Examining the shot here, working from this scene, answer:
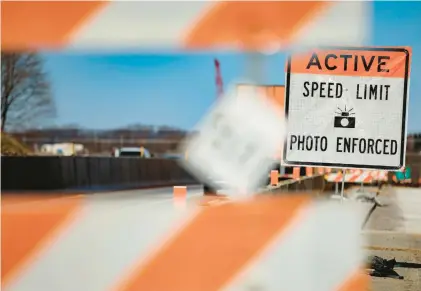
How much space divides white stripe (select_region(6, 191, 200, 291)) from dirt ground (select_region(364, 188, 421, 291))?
2.90 meters

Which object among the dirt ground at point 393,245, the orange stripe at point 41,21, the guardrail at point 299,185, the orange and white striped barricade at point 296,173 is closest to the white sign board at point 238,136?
→ the guardrail at point 299,185

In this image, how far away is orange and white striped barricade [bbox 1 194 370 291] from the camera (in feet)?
8.45

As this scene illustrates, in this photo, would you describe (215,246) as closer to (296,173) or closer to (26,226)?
(26,226)

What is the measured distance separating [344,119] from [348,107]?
48mm

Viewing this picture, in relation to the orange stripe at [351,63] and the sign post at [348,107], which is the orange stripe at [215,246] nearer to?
the sign post at [348,107]

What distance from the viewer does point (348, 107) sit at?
2.53 m

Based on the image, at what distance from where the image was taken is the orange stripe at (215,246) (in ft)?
8.38

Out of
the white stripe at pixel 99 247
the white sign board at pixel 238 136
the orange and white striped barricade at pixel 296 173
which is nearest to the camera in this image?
the white sign board at pixel 238 136

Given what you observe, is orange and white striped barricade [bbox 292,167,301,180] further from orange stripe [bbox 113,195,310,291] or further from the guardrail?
orange stripe [bbox 113,195,310,291]

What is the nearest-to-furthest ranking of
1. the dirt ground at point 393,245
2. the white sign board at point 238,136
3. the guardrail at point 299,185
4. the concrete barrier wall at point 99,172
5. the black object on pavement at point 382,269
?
1. the white sign board at point 238,136
2. the guardrail at point 299,185
3. the dirt ground at point 393,245
4. the black object on pavement at point 382,269
5. the concrete barrier wall at point 99,172

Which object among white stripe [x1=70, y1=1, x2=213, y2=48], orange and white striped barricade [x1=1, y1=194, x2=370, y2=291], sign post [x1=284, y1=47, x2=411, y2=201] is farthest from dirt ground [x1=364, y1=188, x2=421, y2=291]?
white stripe [x1=70, y1=1, x2=213, y2=48]

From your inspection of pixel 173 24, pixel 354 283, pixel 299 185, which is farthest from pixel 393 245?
pixel 173 24

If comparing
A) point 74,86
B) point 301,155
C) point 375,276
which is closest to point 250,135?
point 301,155

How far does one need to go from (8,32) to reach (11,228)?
0.75 metres
